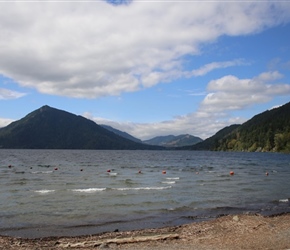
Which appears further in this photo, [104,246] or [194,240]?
[194,240]

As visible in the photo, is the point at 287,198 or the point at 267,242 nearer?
the point at 267,242

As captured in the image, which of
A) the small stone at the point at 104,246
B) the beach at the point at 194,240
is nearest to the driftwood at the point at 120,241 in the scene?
the beach at the point at 194,240

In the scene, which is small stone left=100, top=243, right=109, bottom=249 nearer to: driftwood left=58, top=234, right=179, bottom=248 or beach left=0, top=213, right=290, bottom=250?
beach left=0, top=213, right=290, bottom=250

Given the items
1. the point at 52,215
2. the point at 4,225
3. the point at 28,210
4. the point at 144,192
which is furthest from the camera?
the point at 144,192

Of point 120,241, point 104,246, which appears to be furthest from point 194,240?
point 104,246

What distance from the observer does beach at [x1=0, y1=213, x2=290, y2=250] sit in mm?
14508

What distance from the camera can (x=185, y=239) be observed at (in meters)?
15.7

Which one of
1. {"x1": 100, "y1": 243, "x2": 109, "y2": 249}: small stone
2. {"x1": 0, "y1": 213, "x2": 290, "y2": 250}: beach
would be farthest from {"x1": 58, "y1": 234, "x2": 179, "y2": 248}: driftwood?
{"x1": 100, "y1": 243, "x2": 109, "y2": 249}: small stone

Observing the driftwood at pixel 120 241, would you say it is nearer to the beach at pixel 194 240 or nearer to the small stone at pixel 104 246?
the beach at pixel 194 240

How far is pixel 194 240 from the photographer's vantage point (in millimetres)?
15523

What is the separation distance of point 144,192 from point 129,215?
1146 cm

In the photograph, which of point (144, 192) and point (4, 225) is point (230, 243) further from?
point (144, 192)

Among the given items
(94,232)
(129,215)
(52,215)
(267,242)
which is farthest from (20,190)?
(267,242)

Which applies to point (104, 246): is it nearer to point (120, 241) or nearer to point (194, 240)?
point (120, 241)
